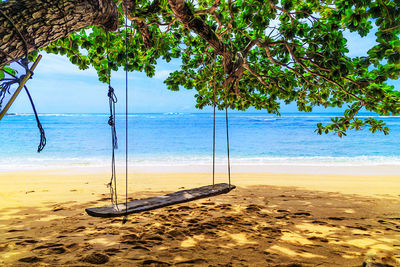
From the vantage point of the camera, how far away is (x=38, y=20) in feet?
5.40

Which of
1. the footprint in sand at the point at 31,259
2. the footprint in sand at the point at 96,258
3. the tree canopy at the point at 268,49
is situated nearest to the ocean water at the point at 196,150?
the tree canopy at the point at 268,49

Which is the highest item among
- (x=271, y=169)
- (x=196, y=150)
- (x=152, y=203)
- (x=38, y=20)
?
(x=38, y=20)

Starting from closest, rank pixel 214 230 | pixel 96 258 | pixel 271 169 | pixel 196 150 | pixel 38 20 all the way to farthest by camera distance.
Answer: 1. pixel 38 20
2. pixel 96 258
3. pixel 214 230
4. pixel 271 169
5. pixel 196 150

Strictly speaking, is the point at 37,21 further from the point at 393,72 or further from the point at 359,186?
the point at 359,186

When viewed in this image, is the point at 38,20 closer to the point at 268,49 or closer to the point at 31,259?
the point at 31,259

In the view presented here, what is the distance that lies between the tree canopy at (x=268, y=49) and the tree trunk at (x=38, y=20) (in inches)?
16.6

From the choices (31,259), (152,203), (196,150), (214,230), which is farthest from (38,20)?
(196,150)

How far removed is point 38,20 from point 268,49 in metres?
3.20

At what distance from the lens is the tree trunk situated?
1528mm

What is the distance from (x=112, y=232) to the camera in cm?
287

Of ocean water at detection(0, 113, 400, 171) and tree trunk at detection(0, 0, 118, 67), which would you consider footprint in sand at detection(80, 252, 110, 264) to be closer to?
tree trunk at detection(0, 0, 118, 67)

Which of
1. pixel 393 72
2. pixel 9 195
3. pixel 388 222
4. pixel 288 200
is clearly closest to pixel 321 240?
pixel 388 222

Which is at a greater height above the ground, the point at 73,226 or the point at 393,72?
the point at 393,72

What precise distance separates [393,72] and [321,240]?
6.86 ft
